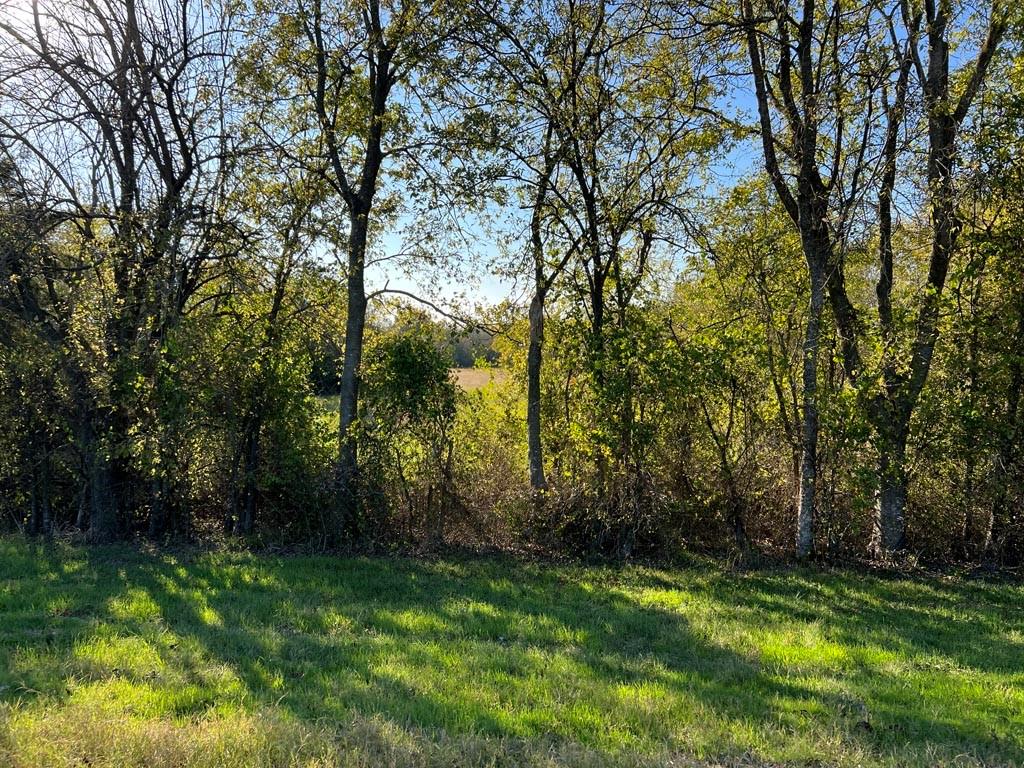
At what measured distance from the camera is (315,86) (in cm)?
1034

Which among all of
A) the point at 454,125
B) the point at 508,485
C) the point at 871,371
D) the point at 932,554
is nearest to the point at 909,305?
the point at 871,371

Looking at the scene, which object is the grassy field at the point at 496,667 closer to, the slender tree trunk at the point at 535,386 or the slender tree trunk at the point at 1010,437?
the slender tree trunk at the point at 1010,437

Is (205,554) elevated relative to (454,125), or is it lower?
lower

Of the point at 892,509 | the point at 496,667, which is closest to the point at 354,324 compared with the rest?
the point at 496,667

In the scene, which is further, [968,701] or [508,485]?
[508,485]

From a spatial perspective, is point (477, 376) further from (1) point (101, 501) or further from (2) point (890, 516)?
(2) point (890, 516)

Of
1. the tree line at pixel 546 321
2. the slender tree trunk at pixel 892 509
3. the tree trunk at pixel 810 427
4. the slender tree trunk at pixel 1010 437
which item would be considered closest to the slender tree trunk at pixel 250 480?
the tree line at pixel 546 321

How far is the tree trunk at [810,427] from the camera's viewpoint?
8.97 metres

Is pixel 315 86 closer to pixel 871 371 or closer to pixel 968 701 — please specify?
pixel 871 371

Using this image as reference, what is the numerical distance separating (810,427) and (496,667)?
5.95 meters

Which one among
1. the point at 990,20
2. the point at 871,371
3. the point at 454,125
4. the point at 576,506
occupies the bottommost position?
the point at 576,506

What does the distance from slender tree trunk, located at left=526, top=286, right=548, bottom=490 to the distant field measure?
2.98ft

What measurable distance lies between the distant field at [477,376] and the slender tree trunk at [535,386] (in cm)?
91

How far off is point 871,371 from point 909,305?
100 cm
